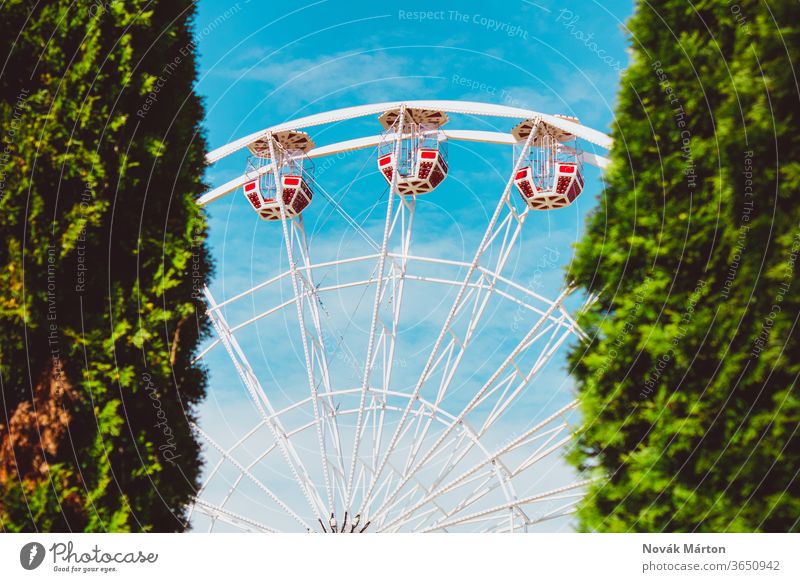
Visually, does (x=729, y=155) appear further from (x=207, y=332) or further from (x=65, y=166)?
(x=65, y=166)

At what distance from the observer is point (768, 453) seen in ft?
22.2

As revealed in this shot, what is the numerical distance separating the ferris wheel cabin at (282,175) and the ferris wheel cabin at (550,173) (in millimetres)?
6552

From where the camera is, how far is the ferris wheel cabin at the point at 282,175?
2203cm

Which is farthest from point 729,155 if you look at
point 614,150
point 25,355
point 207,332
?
point 25,355

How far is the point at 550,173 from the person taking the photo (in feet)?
A: 69.9

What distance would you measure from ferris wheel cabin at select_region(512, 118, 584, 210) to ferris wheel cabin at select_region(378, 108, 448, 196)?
2337mm

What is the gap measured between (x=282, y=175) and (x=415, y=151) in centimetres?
443

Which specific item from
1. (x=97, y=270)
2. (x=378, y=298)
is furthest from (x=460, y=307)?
(x=97, y=270)
